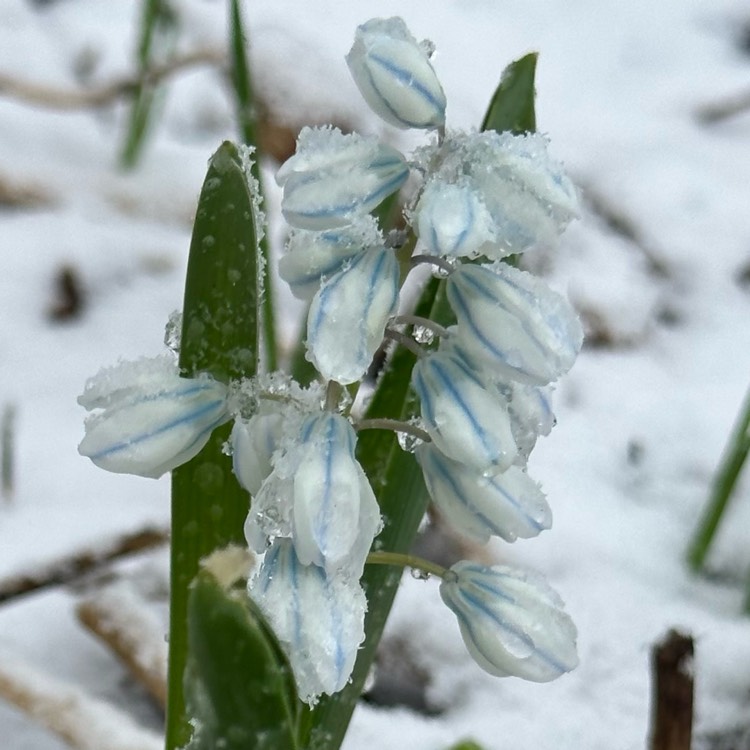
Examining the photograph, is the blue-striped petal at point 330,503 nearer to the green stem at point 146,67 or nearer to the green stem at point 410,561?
the green stem at point 410,561

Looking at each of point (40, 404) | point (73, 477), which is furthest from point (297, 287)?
point (40, 404)

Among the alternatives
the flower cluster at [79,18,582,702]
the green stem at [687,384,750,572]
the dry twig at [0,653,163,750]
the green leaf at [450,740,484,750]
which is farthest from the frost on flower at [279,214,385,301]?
the green stem at [687,384,750,572]

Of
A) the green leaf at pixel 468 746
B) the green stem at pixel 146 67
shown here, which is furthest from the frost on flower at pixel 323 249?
the green stem at pixel 146 67

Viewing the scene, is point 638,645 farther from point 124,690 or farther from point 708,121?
point 708,121

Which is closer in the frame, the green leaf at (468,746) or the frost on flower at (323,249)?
the frost on flower at (323,249)

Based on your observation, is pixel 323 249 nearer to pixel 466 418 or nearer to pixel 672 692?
pixel 466 418

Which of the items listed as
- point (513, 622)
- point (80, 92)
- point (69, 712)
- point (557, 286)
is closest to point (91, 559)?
point (69, 712)

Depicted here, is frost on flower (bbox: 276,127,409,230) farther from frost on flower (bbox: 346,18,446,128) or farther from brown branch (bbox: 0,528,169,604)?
brown branch (bbox: 0,528,169,604)
